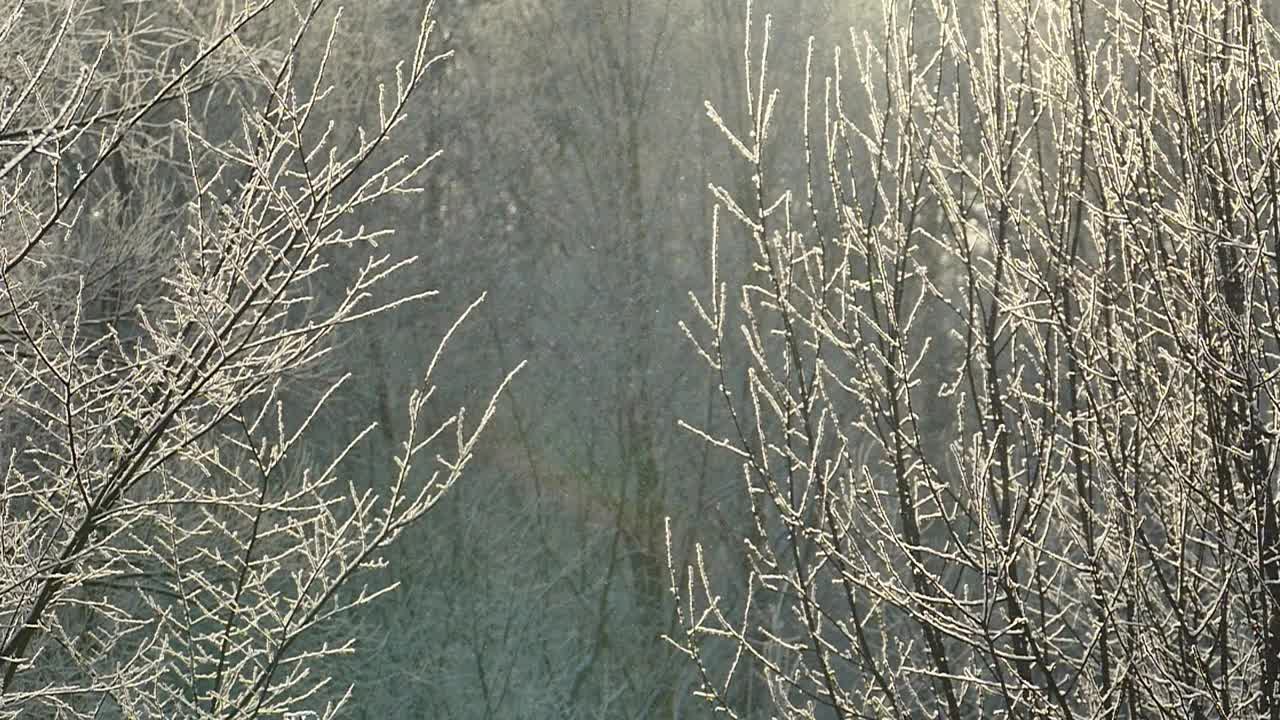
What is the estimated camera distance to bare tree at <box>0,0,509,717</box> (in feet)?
10.7

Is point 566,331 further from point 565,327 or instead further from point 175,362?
point 175,362

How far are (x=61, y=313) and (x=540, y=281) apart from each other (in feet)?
23.5

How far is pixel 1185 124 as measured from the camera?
304cm

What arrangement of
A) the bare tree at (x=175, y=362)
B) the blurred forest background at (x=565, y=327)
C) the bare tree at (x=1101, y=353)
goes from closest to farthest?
1. the bare tree at (x=1101, y=353)
2. the bare tree at (x=175, y=362)
3. the blurred forest background at (x=565, y=327)

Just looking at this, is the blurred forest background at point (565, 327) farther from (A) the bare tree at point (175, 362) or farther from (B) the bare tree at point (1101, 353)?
(B) the bare tree at point (1101, 353)

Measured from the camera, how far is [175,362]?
3643 millimetres

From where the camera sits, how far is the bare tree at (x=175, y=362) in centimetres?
326

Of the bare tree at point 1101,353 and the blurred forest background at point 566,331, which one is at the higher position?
the bare tree at point 1101,353

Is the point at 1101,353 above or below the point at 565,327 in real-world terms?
above

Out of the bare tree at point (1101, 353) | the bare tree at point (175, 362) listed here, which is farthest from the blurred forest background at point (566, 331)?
the bare tree at point (1101, 353)

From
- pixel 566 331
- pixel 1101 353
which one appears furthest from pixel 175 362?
pixel 566 331

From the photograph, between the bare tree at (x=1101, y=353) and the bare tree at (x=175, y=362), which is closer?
the bare tree at (x=1101, y=353)

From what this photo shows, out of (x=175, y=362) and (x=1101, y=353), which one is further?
(x=175, y=362)

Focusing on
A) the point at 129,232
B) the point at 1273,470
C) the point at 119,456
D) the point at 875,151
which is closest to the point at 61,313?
the point at 129,232
